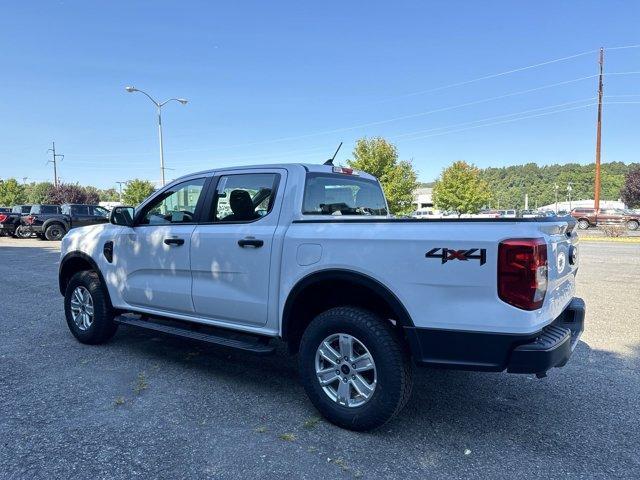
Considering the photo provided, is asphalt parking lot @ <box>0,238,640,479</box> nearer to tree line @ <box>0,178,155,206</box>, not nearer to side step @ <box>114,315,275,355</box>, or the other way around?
side step @ <box>114,315,275,355</box>

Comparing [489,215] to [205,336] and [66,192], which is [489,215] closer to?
[205,336]

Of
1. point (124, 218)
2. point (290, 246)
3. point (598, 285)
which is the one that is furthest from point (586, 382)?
point (598, 285)

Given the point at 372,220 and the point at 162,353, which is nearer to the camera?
the point at 372,220

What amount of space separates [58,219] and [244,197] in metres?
23.3

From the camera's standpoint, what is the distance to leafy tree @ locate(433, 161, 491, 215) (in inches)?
2060

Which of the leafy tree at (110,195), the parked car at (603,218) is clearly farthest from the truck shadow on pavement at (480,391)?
the leafy tree at (110,195)

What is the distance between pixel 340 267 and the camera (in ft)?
10.9

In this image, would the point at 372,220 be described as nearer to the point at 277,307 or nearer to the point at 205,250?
the point at 277,307

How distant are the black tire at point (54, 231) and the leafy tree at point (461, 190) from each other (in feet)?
128

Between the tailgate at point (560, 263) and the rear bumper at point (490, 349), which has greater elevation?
the tailgate at point (560, 263)

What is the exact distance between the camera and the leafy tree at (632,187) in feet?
174

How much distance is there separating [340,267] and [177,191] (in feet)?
7.15

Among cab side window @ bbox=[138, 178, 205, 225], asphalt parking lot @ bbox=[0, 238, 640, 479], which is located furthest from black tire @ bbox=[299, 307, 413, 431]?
cab side window @ bbox=[138, 178, 205, 225]

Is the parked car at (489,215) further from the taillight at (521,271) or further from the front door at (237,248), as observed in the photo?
the front door at (237,248)
